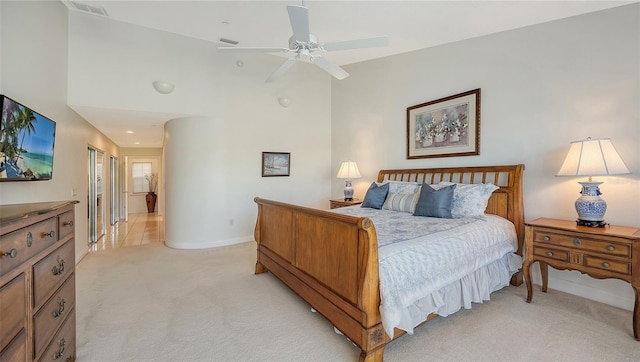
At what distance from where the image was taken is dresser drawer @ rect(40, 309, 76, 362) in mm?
1528

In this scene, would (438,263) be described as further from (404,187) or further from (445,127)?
(445,127)

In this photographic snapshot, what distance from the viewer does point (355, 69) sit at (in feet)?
18.1

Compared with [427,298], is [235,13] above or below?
above

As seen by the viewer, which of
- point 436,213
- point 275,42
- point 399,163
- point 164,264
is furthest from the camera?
point 399,163

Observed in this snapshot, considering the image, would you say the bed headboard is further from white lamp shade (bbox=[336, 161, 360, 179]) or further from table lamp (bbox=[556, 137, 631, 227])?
white lamp shade (bbox=[336, 161, 360, 179])

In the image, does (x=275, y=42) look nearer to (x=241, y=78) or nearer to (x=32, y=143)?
(x=241, y=78)

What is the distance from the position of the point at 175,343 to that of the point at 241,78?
169 inches

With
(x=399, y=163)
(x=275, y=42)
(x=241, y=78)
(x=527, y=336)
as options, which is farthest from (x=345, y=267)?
(x=241, y=78)

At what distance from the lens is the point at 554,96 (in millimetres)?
3105

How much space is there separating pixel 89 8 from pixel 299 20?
10.9 ft

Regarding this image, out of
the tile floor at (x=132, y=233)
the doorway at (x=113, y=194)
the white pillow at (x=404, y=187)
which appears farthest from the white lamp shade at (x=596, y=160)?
the doorway at (x=113, y=194)

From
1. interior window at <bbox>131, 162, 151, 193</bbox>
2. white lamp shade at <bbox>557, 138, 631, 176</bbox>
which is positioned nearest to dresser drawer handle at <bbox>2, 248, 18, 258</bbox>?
white lamp shade at <bbox>557, 138, 631, 176</bbox>

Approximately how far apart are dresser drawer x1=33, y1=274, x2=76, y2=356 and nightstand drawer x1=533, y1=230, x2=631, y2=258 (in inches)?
150

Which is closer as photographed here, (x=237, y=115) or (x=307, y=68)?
(x=237, y=115)
